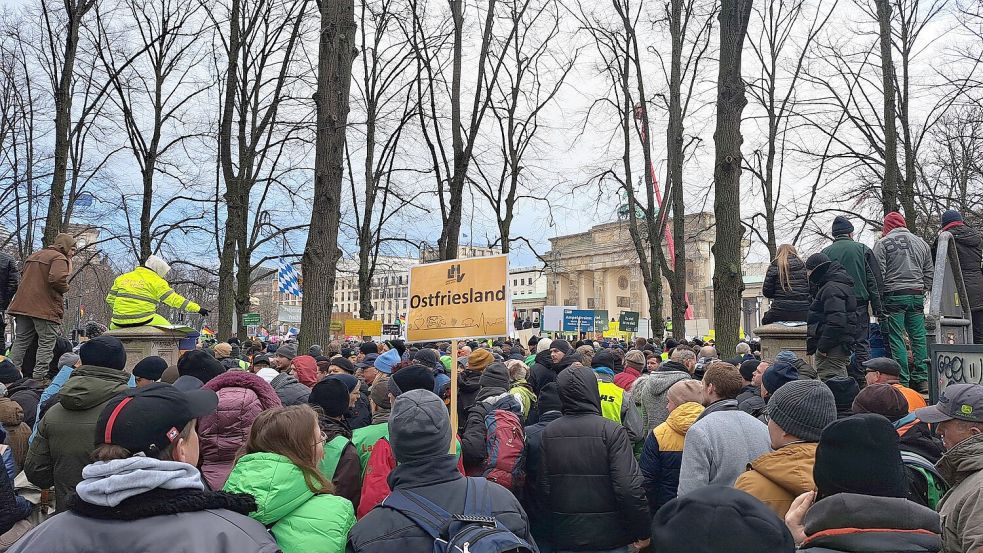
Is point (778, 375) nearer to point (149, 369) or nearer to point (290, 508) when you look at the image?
point (290, 508)

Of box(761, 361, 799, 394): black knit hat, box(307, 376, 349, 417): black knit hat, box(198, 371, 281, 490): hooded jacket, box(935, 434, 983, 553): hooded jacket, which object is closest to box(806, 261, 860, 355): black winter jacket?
box(761, 361, 799, 394): black knit hat

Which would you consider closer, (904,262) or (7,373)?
(7,373)

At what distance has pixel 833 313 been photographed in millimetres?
7402

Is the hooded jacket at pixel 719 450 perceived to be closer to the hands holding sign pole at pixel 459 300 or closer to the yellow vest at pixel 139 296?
the hands holding sign pole at pixel 459 300

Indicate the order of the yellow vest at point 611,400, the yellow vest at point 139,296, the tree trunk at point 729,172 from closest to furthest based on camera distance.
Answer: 1. the yellow vest at point 611,400
2. the yellow vest at point 139,296
3. the tree trunk at point 729,172

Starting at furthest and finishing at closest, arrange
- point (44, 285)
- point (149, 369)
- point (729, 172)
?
point (729, 172)
point (44, 285)
point (149, 369)

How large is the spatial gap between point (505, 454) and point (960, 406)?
252 cm

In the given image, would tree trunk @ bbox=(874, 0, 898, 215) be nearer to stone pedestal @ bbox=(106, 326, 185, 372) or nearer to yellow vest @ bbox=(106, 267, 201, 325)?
yellow vest @ bbox=(106, 267, 201, 325)

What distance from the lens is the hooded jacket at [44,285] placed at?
955 cm

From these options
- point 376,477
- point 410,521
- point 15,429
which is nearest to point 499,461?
point 376,477

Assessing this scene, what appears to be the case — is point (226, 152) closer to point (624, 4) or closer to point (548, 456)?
point (624, 4)

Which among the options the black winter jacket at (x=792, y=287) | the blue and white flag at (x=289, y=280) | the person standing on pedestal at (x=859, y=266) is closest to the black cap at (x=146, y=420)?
the black winter jacket at (x=792, y=287)

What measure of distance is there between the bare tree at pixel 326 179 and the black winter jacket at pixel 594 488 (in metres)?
7.84

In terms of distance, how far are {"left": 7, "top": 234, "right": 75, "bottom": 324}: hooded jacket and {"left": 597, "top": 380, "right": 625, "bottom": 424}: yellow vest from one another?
6.97m
